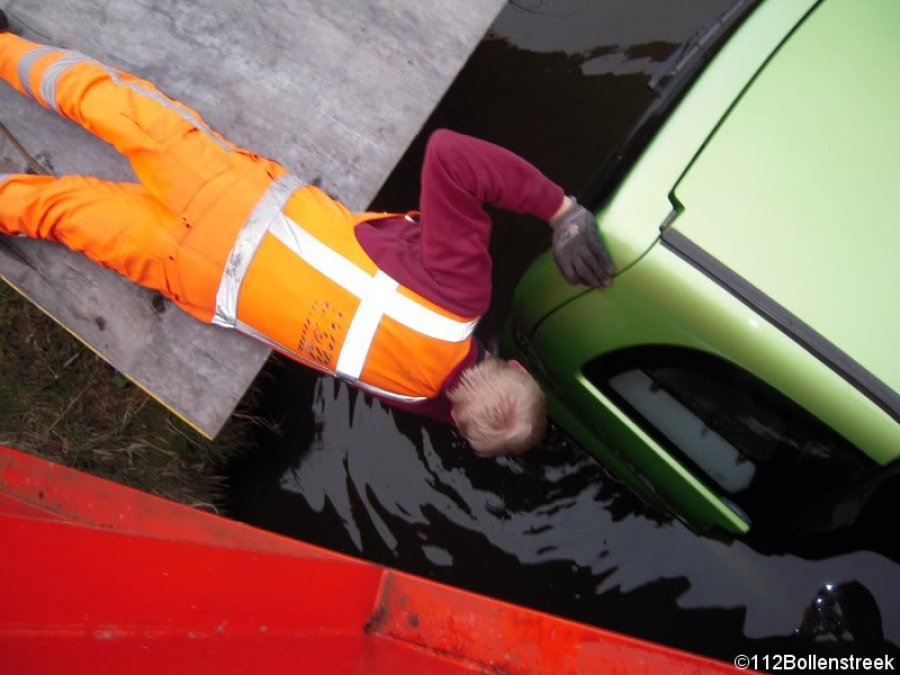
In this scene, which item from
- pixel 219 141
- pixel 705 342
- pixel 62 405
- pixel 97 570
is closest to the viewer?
pixel 97 570

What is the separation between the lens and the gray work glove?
184cm

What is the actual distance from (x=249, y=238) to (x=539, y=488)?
1.71 metres

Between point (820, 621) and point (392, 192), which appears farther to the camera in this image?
point (392, 192)

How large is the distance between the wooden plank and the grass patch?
0.40 metres

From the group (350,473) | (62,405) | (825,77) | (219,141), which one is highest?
(825,77)

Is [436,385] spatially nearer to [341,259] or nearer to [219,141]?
[341,259]

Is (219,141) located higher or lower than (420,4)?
lower

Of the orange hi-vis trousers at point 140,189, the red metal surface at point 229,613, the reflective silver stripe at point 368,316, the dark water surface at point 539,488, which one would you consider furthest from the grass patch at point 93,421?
the red metal surface at point 229,613

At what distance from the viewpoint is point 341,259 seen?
2244 millimetres

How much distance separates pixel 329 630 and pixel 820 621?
2263mm

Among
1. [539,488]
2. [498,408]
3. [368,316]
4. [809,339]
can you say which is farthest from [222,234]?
[809,339]

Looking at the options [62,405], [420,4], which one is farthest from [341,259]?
[62,405]

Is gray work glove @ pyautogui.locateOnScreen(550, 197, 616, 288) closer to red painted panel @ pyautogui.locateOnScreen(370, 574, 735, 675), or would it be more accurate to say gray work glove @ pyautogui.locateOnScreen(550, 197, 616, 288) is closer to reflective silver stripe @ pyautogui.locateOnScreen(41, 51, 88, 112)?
red painted panel @ pyautogui.locateOnScreen(370, 574, 735, 675)

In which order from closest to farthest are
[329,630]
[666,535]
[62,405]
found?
[329,630] < [666,535] < [62,405]
